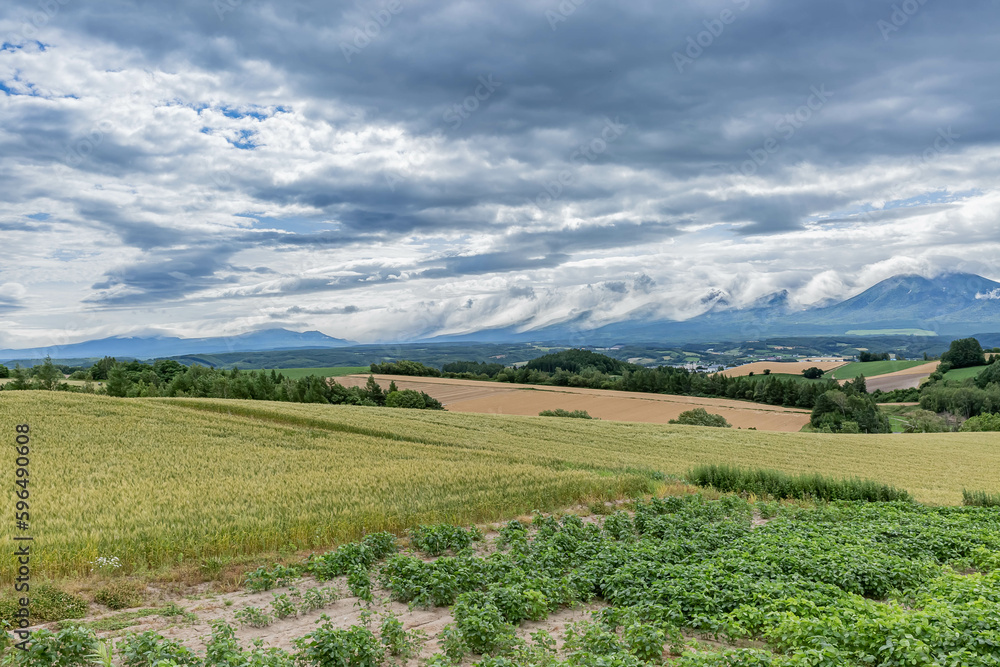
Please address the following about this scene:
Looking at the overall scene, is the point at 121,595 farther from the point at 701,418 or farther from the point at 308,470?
the point at 701,418

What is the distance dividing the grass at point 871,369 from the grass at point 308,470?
99.4 meters

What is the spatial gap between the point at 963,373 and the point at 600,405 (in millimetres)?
89367

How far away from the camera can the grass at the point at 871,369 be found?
139 m

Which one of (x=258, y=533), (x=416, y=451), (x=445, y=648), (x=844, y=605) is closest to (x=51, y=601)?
(x=258, y=533)

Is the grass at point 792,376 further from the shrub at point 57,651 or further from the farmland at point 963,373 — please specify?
the shrub at point 57,651

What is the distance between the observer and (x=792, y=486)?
24.1 m

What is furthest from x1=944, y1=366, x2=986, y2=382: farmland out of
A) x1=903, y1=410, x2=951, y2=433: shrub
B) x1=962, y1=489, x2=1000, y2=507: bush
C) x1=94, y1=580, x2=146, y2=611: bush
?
x1=94, y1=580, x2=146, y2=611: bush

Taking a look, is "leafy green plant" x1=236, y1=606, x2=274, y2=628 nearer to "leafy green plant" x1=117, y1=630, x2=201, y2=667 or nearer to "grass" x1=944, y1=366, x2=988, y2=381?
"leafy green plant" x1=117, y1=630, x2=201, y2=667

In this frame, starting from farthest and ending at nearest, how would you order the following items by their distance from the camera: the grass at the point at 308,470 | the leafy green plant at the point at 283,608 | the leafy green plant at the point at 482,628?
the grass at the point at 308,470 → the leafy green plant at the point at 283,608 → the leafy green plant at the point at 482,628

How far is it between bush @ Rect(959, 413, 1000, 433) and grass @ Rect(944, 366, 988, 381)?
3566 cm

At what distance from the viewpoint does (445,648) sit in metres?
8.20

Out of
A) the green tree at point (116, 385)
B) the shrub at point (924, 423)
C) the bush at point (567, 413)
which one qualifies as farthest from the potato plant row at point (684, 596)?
the shrub at point (924, 423)

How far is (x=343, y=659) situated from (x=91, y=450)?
876 inches

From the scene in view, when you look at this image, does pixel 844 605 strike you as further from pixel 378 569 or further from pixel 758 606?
pixel 378 569
